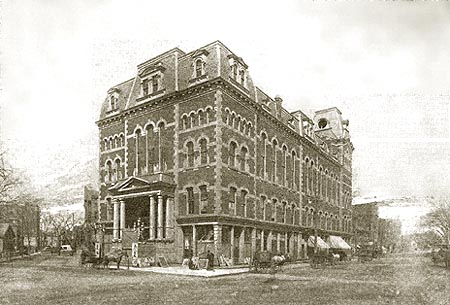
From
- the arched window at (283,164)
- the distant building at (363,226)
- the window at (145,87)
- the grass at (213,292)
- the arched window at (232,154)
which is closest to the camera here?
the grass at (213,292)

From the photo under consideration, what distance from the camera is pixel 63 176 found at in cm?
1105

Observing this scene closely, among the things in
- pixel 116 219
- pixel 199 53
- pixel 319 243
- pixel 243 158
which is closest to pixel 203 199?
pixel 243 158

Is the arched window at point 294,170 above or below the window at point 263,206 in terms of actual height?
above

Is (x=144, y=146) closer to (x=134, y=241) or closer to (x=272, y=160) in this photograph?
(x=134, y=241)

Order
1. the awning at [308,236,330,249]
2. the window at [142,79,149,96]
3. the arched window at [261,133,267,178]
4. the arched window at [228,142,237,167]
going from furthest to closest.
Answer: the awning at [308,236,330,249], the arched window at [261,133,267,178], the arched window at [228,142,237,167], the window at [142,79,149,96]

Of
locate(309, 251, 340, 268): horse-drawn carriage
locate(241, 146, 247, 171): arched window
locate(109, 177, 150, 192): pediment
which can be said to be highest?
locate(241, 146, 247, 171): arched window

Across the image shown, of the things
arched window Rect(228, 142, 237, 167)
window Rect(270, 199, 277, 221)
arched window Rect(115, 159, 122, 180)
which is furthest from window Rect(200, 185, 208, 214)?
window Rect(270, 199, 277, 221)

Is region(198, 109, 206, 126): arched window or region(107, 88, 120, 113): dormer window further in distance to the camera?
region(198, 109, 206, 126): arched window

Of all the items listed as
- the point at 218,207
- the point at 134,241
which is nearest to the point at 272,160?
the point at 218,207

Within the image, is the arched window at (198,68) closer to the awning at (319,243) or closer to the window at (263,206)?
the window at (263,206)

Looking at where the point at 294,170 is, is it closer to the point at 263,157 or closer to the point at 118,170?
the point at 263,157

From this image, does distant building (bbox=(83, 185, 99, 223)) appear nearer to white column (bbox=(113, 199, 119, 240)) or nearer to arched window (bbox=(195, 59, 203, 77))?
white column (bbox=(113, 199, 119, 240))

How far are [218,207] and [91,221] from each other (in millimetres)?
8082

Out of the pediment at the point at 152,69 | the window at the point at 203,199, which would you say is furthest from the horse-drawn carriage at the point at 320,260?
the pediment at the point at 152,69
